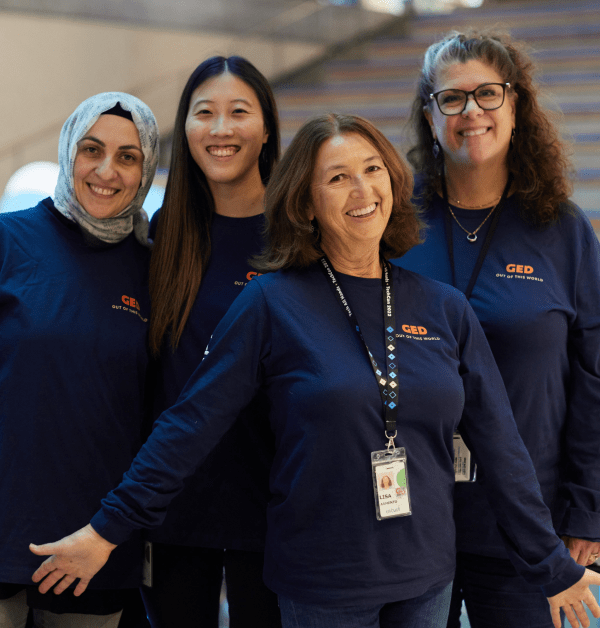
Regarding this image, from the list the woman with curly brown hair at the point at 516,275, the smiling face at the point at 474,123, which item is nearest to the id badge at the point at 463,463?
the woman with curly brown hair at the point at 516,275

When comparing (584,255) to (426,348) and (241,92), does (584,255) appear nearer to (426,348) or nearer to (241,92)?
(426,348)

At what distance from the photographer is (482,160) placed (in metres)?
1.96

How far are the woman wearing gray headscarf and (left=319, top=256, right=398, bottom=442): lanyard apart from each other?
0.58m

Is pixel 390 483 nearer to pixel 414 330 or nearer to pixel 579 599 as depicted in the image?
pixel 414 330

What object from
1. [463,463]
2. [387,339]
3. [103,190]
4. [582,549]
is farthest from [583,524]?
[103,190]

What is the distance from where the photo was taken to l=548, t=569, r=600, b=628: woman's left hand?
167cm

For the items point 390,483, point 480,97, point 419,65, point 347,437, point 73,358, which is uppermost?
point 419,65

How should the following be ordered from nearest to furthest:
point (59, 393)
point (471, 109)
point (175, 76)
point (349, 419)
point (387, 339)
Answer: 1. point (349, 419)
2. point (387, 339)
3. point (59, 393)
4. point (471, 109)
5. point (175, 76)

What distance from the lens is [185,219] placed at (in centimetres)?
207

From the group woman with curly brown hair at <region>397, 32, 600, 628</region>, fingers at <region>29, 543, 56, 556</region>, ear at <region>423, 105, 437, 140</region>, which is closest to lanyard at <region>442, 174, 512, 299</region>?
woman with curly brown hair at <region>397, 32, 600, 628</region>

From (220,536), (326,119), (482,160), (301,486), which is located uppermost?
(326,119)

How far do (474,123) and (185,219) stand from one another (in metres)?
0.83

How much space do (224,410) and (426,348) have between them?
47cm

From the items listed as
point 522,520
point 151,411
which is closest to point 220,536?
point 151,411
